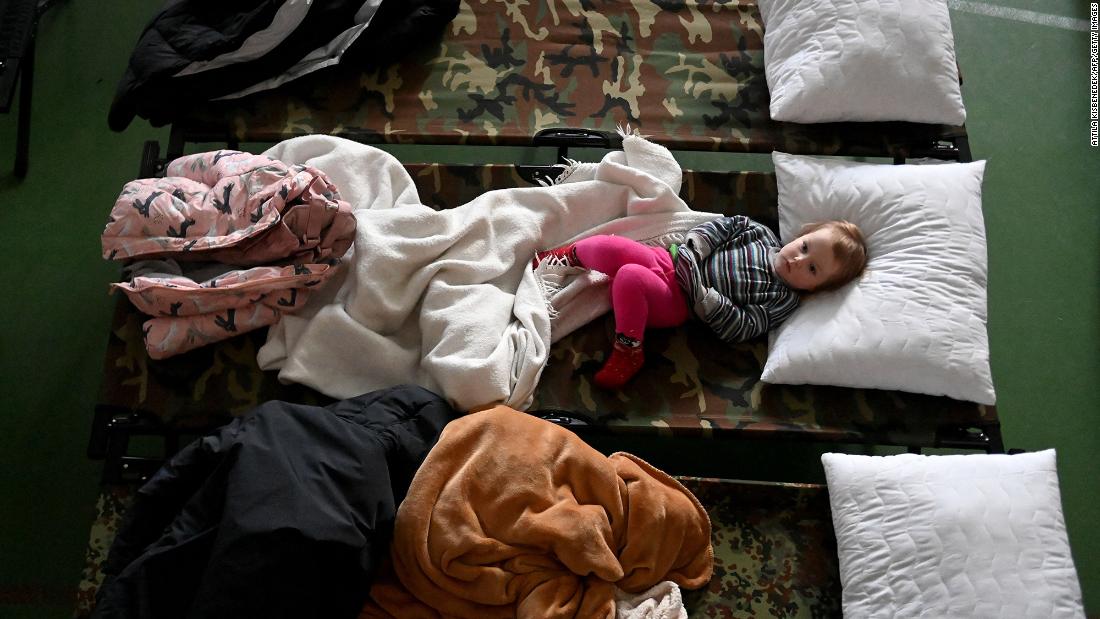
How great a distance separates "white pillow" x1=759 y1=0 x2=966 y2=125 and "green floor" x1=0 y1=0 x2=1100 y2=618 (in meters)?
0.58

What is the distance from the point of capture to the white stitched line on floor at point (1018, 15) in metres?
2.89

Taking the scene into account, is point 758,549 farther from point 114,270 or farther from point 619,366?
point 114,270

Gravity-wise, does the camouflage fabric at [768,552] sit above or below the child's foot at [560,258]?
below

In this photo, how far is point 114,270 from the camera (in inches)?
93.8

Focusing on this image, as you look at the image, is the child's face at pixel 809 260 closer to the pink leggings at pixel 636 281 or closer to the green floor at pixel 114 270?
the pink leggings at pixel 636 281

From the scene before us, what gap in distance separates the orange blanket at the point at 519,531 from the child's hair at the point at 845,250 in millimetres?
641

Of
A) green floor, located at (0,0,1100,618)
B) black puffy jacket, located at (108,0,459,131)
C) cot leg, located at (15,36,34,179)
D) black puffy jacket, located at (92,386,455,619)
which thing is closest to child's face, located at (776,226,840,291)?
green floor, located at (0,0,1100,618)

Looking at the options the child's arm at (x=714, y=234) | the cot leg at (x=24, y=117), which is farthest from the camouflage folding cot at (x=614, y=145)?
the cot leg at (x=24, y=117)

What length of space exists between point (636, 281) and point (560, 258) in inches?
7.6

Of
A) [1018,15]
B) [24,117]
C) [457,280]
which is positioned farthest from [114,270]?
[1018,15]

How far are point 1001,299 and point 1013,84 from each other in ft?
2.37

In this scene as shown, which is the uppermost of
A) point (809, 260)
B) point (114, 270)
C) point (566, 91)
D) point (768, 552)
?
point (566, 91)

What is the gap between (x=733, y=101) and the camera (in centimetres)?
231

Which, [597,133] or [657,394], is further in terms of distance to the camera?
[597,133]
